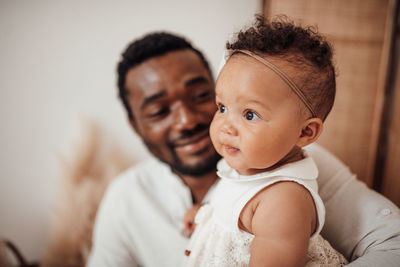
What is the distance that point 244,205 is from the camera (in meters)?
0.74

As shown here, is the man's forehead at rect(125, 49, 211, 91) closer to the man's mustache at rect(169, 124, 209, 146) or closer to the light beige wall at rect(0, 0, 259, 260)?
the man's mustache at rect(169, 124, 209, 146)

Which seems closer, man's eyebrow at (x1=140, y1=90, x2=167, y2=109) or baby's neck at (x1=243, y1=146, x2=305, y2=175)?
baby's neck at (x1=243, y1=146, x2=305, y2=175)

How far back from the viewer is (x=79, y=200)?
1.90 metres

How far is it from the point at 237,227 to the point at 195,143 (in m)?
0.60

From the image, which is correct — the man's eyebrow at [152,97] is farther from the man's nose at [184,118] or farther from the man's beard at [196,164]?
the man's beard at [196,164]

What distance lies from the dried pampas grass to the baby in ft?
4.64

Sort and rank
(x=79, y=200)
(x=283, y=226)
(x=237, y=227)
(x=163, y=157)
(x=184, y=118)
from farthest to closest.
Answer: (x=79, y=200) → (x=163, y=157) → (x=184, y=118) → (x=237, y=227) → (x=283, y=226)

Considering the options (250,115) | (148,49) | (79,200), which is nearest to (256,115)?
(250,115)

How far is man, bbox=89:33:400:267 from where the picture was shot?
4.19 ft

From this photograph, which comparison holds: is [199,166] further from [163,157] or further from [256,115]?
[256,115]

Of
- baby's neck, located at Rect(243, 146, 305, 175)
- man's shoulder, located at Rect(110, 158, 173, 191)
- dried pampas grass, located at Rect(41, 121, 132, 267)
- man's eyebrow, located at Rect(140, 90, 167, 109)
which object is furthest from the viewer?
dried pampas grass, located at Rect(41, 121, 132, 267)

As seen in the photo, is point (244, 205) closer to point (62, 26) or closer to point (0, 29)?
point (62, 26)

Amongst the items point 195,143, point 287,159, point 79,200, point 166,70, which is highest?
point 166,70

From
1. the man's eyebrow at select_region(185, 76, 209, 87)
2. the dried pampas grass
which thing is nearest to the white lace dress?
the man's eyebrow at select_region(185, 76, 209, 87)
